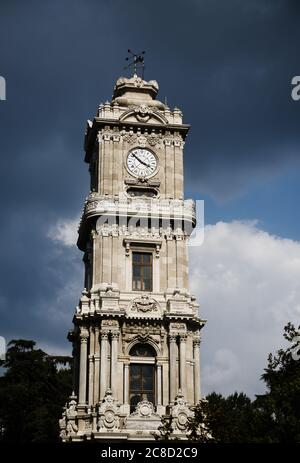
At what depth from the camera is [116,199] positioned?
53.5 metres

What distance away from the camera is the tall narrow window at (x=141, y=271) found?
52.3 metres

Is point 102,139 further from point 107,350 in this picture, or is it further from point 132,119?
point 107,350

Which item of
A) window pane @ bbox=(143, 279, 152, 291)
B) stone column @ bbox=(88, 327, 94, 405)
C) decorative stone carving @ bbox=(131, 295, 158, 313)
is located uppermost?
window pane @ bbox=(143, 279, 152, 291)

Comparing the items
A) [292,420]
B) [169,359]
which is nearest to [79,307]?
[169,359]

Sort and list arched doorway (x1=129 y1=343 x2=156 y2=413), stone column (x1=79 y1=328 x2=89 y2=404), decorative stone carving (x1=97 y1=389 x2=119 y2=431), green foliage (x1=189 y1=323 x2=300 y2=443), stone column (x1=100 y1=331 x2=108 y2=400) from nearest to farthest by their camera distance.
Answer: green foliage (x1=189 y1=323 x2=300 y2=443) < decorative stone carving (x1=97 y1=389 x2=119 y2=431) < stone column (x1=100 y1=331 x2=108 y2=400) < stone column (x1=79 y1=328 x2=89 y2=404) < arched doorway (x1=129 y1=343 x2=156 y2=413)

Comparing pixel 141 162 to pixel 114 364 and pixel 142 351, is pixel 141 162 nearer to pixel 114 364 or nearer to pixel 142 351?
pixel 142 351

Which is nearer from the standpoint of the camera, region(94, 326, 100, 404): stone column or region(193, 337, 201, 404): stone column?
region(94, 326, 100, 404): stone column

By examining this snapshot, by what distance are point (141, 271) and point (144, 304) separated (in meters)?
2.47

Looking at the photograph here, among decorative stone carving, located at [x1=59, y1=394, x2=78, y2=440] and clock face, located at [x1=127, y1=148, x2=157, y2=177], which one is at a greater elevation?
clock face, located at [x1=127, y1=148, x2=157, y2=177]

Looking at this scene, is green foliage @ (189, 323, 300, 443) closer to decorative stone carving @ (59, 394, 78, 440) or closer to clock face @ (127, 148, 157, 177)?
decorative stone carving @ (59, 394, 78, 440)

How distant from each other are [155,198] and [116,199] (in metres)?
2.66

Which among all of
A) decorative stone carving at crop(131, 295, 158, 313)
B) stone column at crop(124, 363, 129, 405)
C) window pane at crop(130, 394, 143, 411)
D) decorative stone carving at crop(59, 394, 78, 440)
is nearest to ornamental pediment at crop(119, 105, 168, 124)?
decorative stone carving at crop(131, 295, 158, 313)

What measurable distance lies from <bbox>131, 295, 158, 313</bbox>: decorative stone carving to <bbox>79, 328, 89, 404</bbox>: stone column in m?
3.34

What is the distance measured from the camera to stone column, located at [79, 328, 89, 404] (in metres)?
49.3
